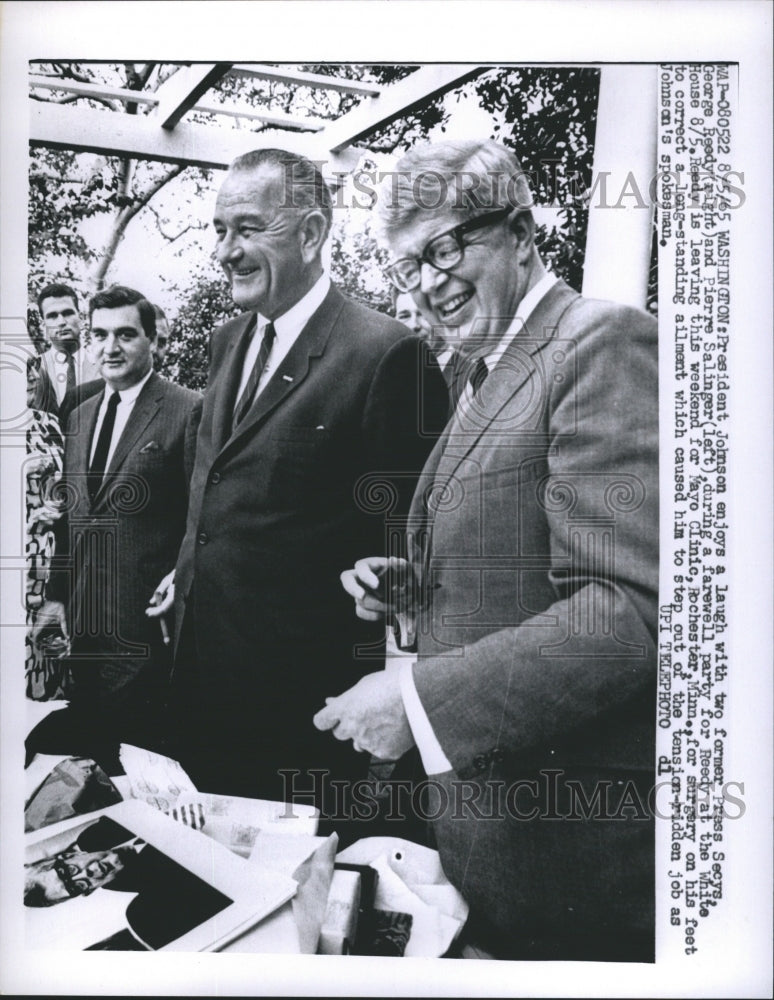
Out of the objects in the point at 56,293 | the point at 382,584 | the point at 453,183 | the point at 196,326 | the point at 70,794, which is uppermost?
the point at 453,183

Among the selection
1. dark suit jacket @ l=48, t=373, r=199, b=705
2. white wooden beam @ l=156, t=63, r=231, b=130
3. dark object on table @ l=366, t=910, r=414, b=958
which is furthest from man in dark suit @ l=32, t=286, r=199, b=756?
dark object on table @ l=366, t=910, r=414, b=958

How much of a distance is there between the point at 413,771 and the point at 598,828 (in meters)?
0.55

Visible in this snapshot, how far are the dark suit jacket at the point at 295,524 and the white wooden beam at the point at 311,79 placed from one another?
0.61 meters

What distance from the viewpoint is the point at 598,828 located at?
8.75ft

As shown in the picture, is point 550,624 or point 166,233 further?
Result: point 166,233

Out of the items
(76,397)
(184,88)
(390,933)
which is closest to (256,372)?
(76,397)

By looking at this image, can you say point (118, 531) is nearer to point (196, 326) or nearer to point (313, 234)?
point (196, 326)

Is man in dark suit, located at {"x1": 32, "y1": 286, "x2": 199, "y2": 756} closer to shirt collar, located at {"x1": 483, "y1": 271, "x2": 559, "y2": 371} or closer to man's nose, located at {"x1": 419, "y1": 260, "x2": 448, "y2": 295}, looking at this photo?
man's nose, located at {"x1": 419, "y1": 260, "x2": 448, "y2": 295}

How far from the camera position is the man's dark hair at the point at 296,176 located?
9.02 feet

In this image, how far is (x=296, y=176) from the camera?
2760 millimetres

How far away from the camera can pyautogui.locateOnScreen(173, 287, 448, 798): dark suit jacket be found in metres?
2.69

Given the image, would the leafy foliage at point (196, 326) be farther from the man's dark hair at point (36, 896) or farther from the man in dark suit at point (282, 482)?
the man's dark hair at point (36, 896)

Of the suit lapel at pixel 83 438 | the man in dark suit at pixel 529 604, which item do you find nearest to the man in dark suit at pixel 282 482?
the man in dark suit at pixel 529 604

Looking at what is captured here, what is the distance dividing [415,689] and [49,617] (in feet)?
3.70
